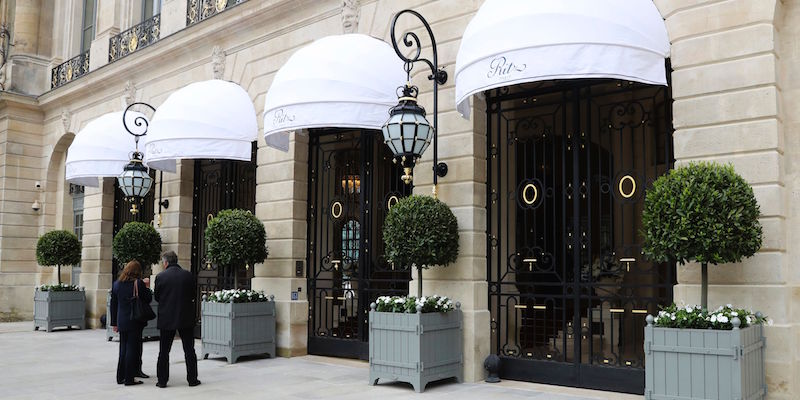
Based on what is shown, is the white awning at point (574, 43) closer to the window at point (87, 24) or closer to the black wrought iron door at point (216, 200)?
the black wrought iron door at point (216, 200)

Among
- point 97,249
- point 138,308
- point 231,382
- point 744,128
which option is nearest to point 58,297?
point 97,249

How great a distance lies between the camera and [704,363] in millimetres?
7133

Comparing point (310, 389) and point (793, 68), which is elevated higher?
point (793, 68)

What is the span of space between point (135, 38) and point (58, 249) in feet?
19.1

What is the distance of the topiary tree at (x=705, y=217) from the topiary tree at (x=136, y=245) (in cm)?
1148

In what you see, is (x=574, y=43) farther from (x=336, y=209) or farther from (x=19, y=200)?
(x=19, y=200)

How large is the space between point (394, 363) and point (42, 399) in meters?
4.43

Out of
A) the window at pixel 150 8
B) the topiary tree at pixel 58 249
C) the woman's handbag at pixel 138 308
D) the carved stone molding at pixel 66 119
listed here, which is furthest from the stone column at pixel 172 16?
the woman's handbag at pixel 138 308

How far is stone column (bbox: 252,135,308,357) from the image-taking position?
12977 mm

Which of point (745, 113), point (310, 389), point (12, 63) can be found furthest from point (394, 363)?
point (12, 63)

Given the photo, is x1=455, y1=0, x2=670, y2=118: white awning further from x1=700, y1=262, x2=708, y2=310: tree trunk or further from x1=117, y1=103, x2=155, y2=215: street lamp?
x1=117, y1=103, x2=155, y2=215: street lamp

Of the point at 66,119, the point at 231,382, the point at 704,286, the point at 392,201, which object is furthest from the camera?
the point at 66,119

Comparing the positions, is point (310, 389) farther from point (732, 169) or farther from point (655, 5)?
point (655, 5)

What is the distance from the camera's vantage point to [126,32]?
19.1m
